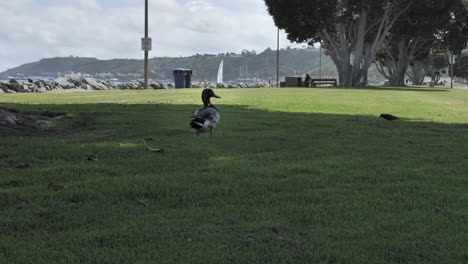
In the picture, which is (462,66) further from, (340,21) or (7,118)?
(7,118)

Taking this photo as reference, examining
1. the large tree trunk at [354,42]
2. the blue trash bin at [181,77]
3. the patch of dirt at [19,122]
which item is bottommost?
the patch of dirt at [19,122]

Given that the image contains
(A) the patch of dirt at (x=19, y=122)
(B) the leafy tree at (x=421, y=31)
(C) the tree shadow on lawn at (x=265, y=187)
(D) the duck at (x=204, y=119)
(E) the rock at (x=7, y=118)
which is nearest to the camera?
(C) the tree shadow on lawn at (x=265, y=187)

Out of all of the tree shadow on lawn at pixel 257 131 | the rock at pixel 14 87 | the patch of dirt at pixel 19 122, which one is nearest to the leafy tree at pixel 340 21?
the rock at pixel 14 87

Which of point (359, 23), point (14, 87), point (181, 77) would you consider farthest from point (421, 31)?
point (14, 87)

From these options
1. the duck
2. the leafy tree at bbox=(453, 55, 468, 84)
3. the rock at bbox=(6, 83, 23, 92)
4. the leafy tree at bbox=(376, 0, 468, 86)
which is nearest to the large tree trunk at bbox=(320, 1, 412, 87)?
the leafy tree at bbox=(376, 0, 468, 86)

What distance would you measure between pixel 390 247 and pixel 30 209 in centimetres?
296

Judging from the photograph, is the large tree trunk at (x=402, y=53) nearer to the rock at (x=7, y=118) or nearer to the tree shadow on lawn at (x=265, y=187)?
the tree shadow on lawn at (x=265, y=187)

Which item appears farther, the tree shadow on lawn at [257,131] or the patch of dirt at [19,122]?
the patch of dirt at [19,122]

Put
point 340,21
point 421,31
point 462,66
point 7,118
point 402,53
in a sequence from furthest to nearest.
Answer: point 462,66 < point 402,53 < point 421,31 < point 340,21 < point 7,118

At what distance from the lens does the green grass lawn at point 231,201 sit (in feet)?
10.9

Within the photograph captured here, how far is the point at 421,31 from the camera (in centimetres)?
4866

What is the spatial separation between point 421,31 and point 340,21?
11.6m

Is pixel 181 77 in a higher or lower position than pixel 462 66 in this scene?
lower

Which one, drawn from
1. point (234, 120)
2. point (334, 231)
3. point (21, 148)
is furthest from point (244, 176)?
point (234, 120)
